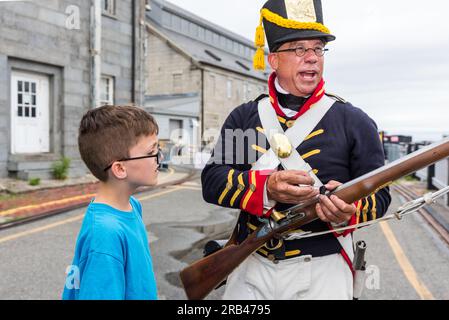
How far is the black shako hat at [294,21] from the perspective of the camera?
1853 mm

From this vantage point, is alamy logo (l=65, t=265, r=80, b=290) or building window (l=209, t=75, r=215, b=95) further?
building window (l=209, t=75, r=215, b=95)

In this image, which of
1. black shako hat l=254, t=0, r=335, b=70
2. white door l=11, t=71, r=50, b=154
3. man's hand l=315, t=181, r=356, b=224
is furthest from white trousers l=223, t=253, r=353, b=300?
white door l=11, t=71, r=50, b=154

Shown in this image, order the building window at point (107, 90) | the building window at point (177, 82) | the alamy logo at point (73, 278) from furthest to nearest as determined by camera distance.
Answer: the building window at point (177, 82)
the building window at point (107, 90)
the alamy logo at point (73, 278)

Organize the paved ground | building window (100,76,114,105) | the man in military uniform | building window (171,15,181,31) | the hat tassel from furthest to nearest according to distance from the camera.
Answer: building window (171,15,181,31), building window (100,76,114,105), the paved ground, the hat tassel, the man in military uniform

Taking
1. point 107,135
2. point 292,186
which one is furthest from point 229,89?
point 292,186

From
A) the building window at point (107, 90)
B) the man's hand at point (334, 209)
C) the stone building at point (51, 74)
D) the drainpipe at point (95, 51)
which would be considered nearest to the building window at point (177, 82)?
the stone building at point (51, 74)

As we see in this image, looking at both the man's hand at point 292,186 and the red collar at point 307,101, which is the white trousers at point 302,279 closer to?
the man's hand at point 292,186

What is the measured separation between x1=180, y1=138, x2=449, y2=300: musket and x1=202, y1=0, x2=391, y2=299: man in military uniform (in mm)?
79

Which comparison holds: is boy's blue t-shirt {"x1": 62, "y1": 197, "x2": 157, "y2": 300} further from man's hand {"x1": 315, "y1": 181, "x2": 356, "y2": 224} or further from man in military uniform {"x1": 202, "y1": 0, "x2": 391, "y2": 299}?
man's hand {"x1": 315, "y1": 181, "x2": 356, "y2": 224}

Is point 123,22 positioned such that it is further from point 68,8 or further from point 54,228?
point 54,228

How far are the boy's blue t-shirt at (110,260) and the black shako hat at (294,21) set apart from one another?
1081 millimetres

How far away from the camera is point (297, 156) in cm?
182

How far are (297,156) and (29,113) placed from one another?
34.3 feet

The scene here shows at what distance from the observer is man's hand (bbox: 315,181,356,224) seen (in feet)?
5.25
